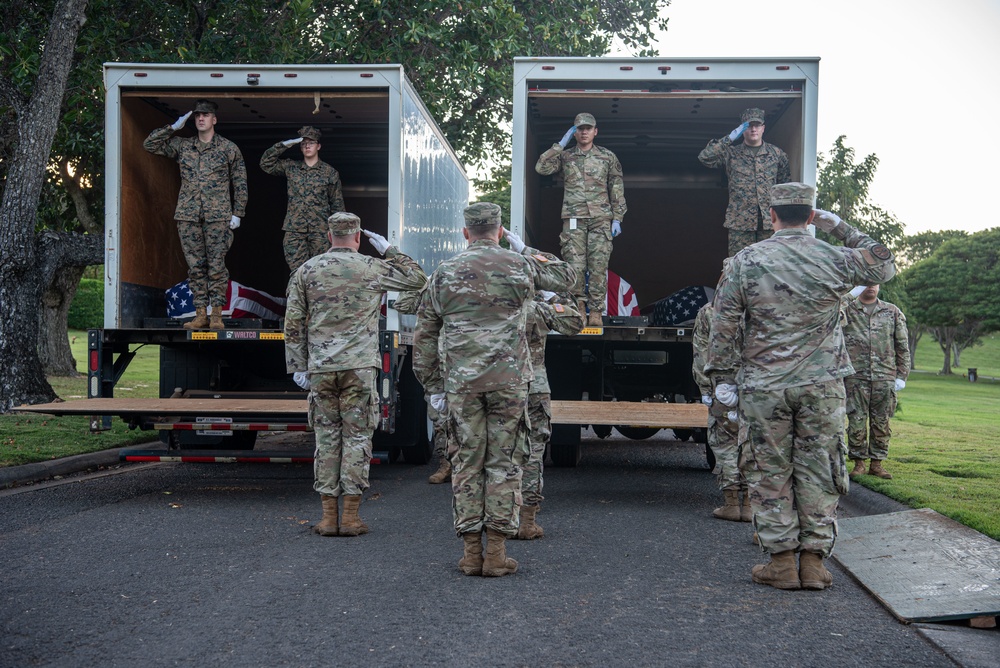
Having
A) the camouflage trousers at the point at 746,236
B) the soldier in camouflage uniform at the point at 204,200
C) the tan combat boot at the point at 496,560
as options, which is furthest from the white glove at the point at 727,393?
the soldier in camouflage uniform at the point at 204,200

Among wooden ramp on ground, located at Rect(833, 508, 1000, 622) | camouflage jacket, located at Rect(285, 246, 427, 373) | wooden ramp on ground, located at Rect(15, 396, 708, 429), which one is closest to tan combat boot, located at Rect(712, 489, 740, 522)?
wooden ramp on ground, located at Rect(833, 508, 1000, 622)

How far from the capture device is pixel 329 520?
21.0ft

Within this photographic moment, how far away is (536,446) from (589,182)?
3.86m

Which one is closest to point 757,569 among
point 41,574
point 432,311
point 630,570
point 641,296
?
point 630,570

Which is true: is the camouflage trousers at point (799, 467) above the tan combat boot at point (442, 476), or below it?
above

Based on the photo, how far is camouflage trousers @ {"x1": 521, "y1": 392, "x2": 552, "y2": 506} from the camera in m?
6.22

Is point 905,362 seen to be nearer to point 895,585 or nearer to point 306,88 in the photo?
point 895,585

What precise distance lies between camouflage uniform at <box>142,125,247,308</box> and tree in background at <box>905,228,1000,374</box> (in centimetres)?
5330

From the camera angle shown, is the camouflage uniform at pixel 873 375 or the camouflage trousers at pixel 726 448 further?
the camouflage uniform at pixel 873 375

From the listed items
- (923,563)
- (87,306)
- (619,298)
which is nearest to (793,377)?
(923,563)

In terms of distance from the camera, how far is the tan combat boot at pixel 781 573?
509 cm

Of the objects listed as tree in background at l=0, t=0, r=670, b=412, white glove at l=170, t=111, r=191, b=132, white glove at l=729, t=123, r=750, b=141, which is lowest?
white glove at l=170, t=111, r=191, b=132

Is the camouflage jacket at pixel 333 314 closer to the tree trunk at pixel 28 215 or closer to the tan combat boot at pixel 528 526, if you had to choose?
the tan combat boot at pixel 528 526

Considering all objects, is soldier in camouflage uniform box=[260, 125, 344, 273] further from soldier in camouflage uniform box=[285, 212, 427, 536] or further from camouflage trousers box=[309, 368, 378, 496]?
camouflage trousers box=[309, 368, 378, 496]
